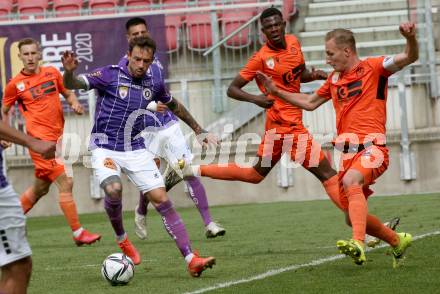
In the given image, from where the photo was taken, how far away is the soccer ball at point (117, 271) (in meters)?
8.99

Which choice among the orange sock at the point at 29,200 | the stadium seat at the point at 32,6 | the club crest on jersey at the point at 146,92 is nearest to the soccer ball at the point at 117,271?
the club crest on jersey at the point at 146,92

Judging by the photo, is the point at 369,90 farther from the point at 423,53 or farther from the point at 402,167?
the point at 423,53

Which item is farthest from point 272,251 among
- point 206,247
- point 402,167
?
point 402,167

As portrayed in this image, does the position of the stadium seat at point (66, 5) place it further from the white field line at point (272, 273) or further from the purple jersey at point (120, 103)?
the white field line at point (272, 273)

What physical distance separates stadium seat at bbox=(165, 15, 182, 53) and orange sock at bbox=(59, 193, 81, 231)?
277 inches

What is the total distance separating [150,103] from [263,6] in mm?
10256

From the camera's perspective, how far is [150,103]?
10.1 m

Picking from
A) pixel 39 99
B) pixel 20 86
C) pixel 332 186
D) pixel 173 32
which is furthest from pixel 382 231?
pixel 173 32

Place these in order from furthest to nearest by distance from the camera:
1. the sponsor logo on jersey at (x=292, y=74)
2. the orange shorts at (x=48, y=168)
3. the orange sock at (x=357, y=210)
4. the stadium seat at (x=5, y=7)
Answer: the stadium seat at (x=5, y=7)
the orange shorts at (x=48, y=168)
the sponsor logo on jersey at (x=292, y=74)
the orange sock at (x=357, y=210)

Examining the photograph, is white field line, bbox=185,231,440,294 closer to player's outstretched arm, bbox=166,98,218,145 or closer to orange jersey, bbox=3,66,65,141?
player's outstretched arm, bbox=166,98,218,145

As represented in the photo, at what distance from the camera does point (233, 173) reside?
12188 millimetres

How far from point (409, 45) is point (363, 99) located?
2.48 feet

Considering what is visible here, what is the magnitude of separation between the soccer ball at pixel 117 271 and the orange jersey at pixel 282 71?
319 centimetres

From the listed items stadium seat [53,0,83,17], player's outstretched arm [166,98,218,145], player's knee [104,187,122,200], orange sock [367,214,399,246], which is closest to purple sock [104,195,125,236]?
player's knee [104,187,122,200]
